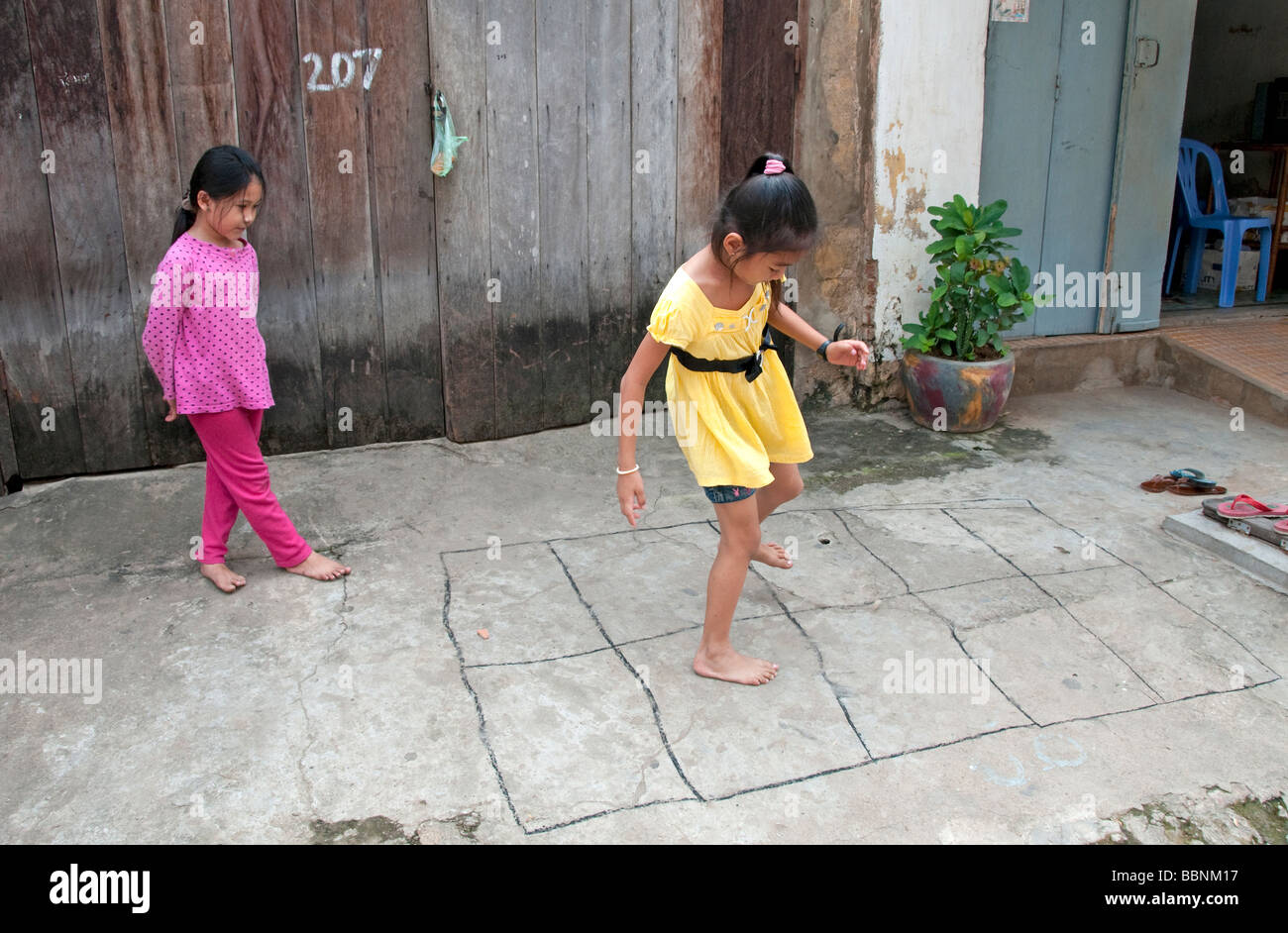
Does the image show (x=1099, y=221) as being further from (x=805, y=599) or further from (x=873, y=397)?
(x=805, y=599)

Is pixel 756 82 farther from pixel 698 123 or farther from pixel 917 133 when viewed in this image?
pixel 917 133

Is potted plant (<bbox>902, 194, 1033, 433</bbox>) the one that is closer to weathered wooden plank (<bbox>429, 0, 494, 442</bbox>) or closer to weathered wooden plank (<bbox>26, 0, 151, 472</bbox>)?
weathered wooden plank (<bbox>429, 0, 494, 442</bbox>)

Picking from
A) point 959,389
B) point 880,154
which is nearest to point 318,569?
point 959,389

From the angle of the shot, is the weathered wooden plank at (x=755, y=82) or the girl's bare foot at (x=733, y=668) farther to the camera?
the weathered wooden plank at (x=755, y=82)

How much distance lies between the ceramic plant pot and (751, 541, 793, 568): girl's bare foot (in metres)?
1.76

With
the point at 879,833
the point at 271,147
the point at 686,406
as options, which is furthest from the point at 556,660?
the point at 271,147

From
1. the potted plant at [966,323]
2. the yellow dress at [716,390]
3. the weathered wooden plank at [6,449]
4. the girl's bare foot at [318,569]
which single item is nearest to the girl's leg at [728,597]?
the yellow dress at [716,390]

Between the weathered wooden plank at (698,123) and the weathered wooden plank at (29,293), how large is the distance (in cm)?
237

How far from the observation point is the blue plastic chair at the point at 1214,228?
652 cm

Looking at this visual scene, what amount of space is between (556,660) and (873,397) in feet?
9.04

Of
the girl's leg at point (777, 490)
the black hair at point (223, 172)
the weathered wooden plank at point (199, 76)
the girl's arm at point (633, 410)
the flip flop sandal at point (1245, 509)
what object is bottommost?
the flip flop sandal at point (1245, 509)

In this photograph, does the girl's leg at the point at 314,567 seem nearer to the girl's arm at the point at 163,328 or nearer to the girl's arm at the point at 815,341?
the girl's arm at the point at 163,328

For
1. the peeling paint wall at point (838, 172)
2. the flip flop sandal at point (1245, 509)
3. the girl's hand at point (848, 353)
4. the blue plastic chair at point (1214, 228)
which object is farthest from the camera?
the blue plastic chair at point (1214, 228)

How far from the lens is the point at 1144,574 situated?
3.58m
